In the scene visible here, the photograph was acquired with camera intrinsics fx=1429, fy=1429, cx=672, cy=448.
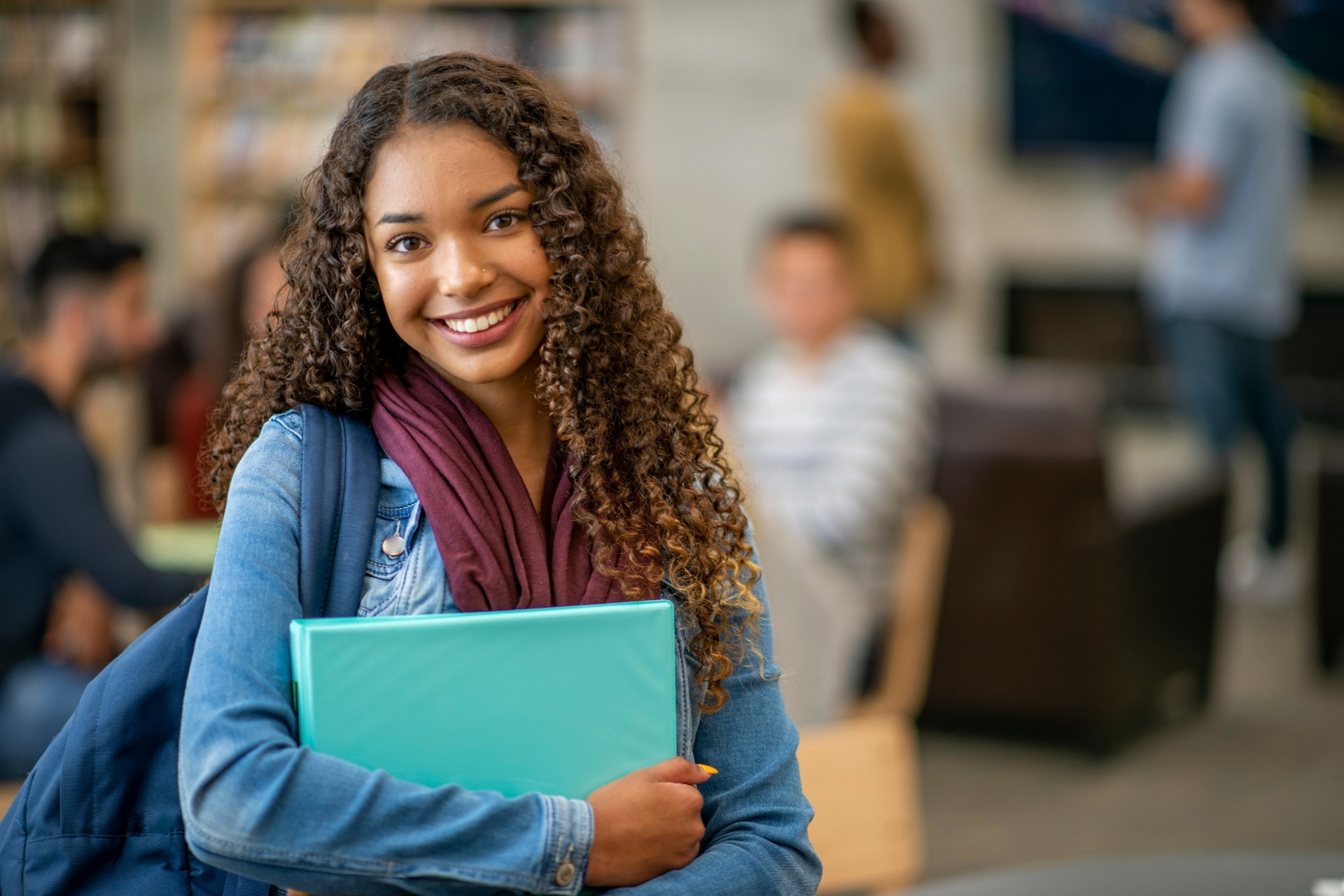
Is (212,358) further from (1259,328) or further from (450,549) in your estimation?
(1259,328)

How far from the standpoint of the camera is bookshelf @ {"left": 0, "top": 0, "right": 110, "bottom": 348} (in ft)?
21.7

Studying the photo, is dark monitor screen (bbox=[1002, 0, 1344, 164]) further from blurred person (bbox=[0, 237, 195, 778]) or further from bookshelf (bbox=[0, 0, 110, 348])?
blurred person (bbox=[0, 237, 195, 778])

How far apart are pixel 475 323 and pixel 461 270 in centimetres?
5

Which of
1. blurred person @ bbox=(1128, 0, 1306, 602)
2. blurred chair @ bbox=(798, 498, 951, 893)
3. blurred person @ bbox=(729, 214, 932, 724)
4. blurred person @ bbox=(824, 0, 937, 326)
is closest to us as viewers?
blurred chair @ bbox=(798, 498, 951, 893)

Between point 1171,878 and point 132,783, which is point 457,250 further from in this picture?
point 1171,878

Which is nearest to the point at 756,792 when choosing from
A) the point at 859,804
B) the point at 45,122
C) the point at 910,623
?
the point at 859,804

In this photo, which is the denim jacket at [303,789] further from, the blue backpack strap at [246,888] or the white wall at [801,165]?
the white wall at [801,165]

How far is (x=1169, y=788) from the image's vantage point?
10.4ft

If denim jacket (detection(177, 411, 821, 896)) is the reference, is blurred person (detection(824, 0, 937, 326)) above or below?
above

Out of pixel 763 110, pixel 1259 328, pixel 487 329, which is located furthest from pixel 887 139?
pixel 487 329

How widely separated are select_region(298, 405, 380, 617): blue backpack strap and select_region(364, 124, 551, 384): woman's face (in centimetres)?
10

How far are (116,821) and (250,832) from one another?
195 millimetres

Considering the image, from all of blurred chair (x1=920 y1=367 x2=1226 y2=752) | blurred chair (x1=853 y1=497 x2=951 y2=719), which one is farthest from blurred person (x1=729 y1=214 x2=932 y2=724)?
blurred chair (x1=920 y1=367 x2=1226 y2=752)

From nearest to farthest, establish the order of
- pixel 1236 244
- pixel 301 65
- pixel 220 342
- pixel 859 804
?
pixel 859 804, pixel 220 342, pixel 1236 244, pixel 301 65
